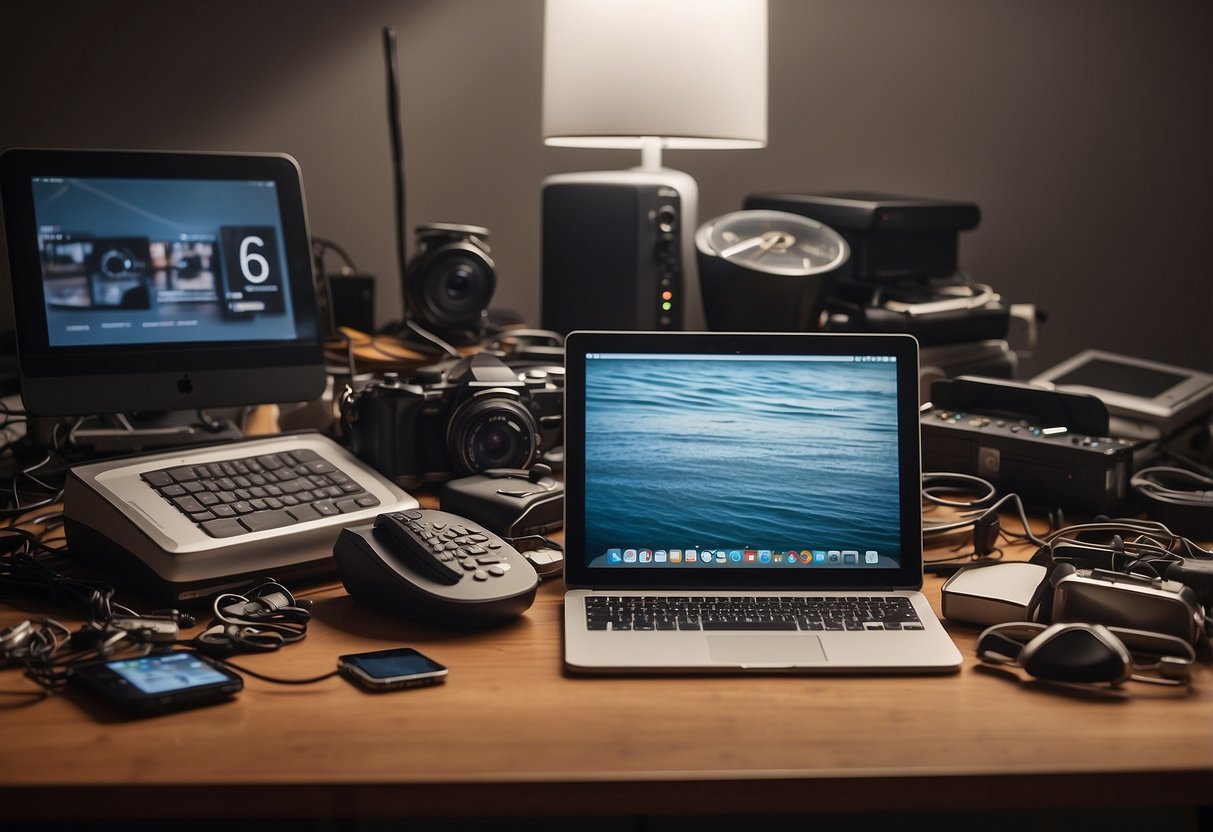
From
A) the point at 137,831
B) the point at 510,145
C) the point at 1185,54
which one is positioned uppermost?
the point at 1185,54

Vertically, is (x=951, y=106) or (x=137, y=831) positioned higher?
(x=951, y=106)

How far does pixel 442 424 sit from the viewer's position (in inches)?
50.7

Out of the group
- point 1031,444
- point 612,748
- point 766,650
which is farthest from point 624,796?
point 1031,444

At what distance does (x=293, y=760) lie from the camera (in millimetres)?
723

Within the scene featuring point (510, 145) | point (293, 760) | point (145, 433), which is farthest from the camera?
point (510, 145)

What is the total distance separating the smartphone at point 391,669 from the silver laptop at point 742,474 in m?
0.15

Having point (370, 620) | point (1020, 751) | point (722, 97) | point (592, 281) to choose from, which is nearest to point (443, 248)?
point (592, 281)

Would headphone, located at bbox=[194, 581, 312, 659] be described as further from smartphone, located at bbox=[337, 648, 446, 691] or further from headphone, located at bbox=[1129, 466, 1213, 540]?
headphone, located at bbox=[1129, 466, 1213, 540]

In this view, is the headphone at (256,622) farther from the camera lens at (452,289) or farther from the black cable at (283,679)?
the camera lens at (452,289)

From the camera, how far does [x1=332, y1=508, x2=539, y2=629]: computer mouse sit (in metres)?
0.92

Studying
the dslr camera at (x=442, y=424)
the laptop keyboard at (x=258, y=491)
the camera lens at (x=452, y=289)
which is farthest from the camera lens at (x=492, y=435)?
the camera lens at (x=452, y=289)

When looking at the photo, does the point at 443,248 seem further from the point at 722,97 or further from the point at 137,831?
the point at 137,831

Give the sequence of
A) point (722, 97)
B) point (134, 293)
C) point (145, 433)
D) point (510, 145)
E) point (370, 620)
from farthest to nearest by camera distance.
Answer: point (510, 145) → point (722, 97) → point (145, 433) → point (134, 293) → point (370, 620)

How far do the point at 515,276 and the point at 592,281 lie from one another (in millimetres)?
425
